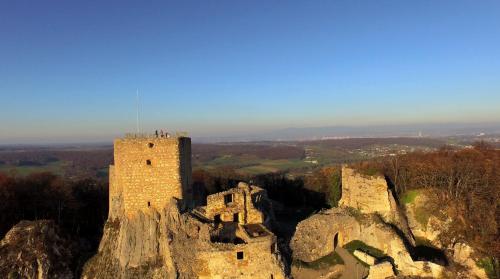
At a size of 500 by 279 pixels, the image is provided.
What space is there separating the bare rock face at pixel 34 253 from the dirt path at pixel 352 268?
58.0ft

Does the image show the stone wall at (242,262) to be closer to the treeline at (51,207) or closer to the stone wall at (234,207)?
the stone wall at (234,207)

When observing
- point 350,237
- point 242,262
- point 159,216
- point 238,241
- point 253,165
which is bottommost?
point 253,165

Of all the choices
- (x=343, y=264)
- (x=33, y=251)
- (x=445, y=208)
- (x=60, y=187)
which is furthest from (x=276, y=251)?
(x=60, y=187)

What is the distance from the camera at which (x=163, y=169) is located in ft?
76.0

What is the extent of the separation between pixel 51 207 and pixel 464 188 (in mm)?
35602

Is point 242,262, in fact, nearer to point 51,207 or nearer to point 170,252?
point 170,252

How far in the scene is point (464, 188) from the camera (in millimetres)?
27641

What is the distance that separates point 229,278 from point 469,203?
59.1ft

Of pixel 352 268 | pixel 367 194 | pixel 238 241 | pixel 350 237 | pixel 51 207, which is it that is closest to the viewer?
pixel 238 241

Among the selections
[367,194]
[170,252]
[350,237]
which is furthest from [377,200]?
[170,252]

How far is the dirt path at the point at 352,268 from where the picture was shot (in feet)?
72.6

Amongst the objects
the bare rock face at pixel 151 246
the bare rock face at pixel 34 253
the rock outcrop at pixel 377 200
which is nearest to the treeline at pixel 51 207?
the bare rock face at pixel 34 253

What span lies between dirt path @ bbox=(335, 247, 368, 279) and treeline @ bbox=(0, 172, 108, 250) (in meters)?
19.5

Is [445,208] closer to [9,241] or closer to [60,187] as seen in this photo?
[9,241]
